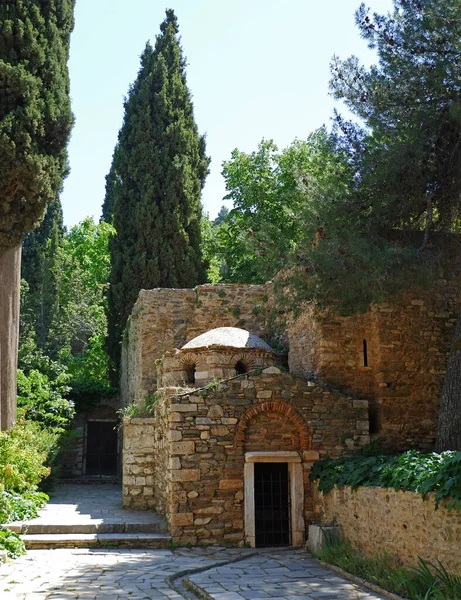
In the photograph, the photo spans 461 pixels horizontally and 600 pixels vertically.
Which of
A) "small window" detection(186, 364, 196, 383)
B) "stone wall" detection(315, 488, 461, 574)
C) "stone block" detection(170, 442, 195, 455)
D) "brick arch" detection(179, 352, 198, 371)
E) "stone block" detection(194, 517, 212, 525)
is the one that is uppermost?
"brick arch" detection(179, 352, 198, 371)

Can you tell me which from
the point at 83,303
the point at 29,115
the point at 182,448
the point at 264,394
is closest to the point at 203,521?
the point at 182,448

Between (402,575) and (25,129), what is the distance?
9.70 meters

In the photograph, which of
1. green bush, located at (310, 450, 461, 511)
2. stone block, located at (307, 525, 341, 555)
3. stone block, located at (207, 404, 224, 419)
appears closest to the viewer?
green bush, located at (310, 450, 461, 511)

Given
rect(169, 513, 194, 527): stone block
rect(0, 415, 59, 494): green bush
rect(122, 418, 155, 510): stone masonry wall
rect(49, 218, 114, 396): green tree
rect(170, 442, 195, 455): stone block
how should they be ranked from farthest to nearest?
rect(49, 218, 114, 396): green tree → rect(122, 418, 155, 510): stone masonry wall → rect(0, 415, 59, 494): green bush → rect(170, 442, 195, 455): stone block → rect(169, 513, 194, 527): stone block

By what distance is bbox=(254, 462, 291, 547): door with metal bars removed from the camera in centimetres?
1025

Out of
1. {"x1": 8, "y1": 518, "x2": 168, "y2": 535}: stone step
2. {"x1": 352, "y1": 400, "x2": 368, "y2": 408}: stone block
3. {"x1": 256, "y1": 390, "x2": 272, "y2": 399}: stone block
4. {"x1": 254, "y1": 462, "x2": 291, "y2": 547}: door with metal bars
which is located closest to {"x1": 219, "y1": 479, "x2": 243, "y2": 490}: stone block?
{"x1": 254, "y1": 462, "x2": 291, "y2": 547}: door with metal bars

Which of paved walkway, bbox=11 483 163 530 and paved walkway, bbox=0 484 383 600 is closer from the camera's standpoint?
paved walkway, bbox=0 484 383 600

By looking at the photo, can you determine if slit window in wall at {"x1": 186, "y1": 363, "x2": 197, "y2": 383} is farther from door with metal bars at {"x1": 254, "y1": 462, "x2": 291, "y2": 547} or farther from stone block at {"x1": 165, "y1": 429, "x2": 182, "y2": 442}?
door with metal bars at {"x1": 254, "y1": 462, "x2": 291, "y2": 547}

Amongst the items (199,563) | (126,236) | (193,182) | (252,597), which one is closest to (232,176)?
(193,182)

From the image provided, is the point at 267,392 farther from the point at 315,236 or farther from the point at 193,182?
the point at 193,182

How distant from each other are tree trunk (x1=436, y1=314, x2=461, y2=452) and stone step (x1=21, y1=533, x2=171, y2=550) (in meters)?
4.39

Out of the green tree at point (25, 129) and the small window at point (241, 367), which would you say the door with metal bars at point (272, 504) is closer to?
the small window at point (241, 367)

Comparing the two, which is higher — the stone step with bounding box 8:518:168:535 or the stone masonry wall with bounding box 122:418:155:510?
the stone masonry wall with bounding box 122:418:155:510

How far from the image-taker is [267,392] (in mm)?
10414
